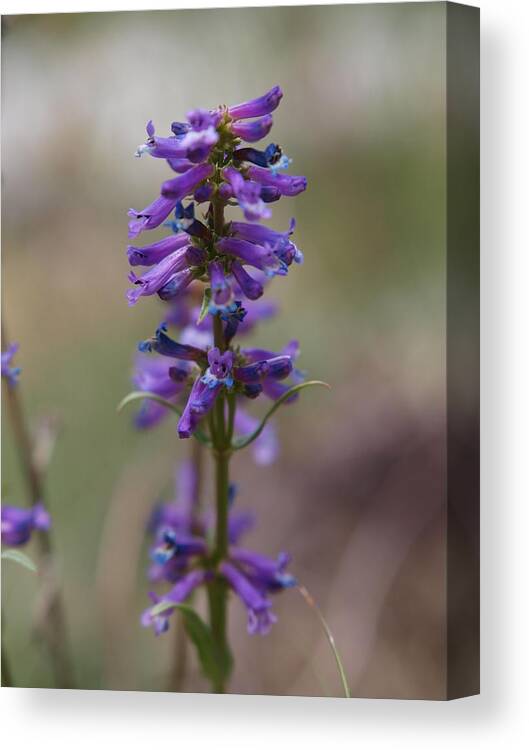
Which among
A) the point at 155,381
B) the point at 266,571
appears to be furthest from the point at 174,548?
the point at 155,381

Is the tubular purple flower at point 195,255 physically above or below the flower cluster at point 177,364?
above

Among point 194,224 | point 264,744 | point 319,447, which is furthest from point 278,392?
point 319,447

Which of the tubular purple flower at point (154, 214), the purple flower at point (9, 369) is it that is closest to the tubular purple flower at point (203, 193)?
the tubular purple flower at point (154, 214)

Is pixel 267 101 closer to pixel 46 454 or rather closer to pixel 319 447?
pixel 46 454

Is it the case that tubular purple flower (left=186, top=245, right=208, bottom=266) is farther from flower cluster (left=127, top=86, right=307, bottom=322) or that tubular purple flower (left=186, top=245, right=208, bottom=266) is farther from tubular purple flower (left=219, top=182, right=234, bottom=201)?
tubular purple flower (left=219, top=182, right=234, bottom=201)

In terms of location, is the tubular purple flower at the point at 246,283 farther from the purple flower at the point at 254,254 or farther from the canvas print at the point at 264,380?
the canvas print at the point at 264,380

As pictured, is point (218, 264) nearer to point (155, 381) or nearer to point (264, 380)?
point (264, 380)
